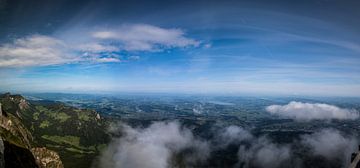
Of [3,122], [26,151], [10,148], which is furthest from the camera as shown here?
[3,122]

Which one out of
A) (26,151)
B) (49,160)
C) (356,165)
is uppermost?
(356,165)

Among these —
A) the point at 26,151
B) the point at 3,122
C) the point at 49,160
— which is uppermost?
the point at 3,122

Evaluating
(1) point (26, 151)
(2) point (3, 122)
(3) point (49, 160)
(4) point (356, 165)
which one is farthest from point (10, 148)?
(4) point (356, 165)

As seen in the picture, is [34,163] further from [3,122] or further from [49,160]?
[49,160]

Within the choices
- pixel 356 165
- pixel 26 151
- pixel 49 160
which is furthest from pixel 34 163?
pixel 356 165

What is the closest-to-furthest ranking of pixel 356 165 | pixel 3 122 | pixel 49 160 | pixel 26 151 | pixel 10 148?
pixel 356 165 → pixel 10 148 → pixel 26 151 → pixel 3 122 → pixel 49 160

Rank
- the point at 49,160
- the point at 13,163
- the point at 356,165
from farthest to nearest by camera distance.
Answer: the point at 49,160 < the point at 13,163 < the point at 356,165

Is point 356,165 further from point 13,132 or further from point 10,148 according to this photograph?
point 13,132

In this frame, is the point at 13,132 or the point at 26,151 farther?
the point at 13,132

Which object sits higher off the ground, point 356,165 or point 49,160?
point 356,165
